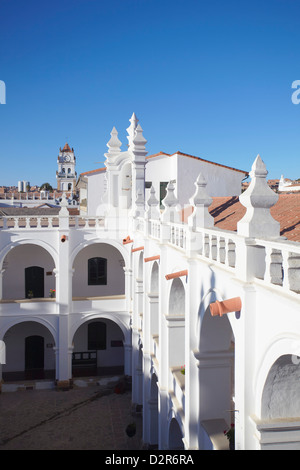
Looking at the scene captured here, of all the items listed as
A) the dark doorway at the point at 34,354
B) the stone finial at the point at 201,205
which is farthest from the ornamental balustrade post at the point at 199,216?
the dark doorway at the point at 34,354

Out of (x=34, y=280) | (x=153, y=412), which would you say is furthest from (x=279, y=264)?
(x=34, y=280)

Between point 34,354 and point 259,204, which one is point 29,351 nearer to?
point 34,354

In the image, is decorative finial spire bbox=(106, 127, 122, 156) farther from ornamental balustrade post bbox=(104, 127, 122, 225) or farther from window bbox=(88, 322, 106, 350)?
window bbox=(88, 322, 106, 350)

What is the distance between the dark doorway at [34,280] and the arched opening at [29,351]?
5.93ft

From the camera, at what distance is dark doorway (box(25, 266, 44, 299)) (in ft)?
75.5

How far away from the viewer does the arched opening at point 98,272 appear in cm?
2361

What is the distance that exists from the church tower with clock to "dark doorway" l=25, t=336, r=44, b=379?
323 feet

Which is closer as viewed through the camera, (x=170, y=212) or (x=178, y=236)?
(x=178, y=236)

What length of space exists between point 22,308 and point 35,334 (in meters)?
3.17

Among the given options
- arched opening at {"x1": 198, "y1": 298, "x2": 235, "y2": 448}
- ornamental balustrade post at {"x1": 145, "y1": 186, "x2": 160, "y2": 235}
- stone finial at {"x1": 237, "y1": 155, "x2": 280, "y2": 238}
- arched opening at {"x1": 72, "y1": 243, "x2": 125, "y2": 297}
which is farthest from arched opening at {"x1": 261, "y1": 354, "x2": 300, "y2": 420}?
arched opening at {"x1": 72, "y1": 243, "x2": 125, "y2": 297}

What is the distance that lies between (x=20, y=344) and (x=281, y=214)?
64.3ft

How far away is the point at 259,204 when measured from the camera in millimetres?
5180

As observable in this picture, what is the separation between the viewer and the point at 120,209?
21266 mm
